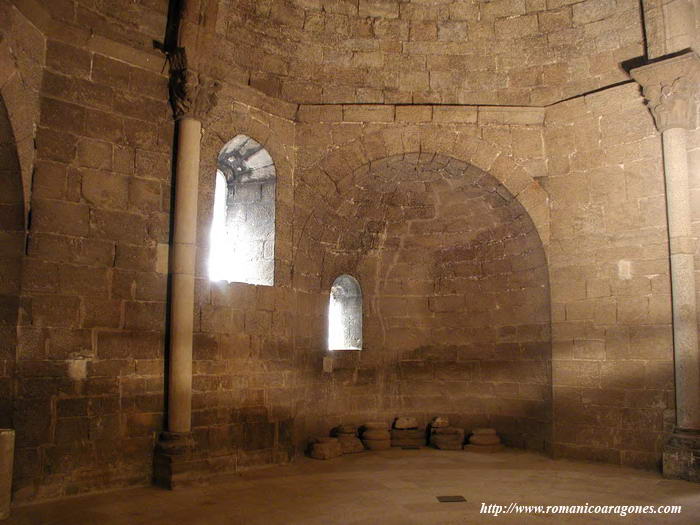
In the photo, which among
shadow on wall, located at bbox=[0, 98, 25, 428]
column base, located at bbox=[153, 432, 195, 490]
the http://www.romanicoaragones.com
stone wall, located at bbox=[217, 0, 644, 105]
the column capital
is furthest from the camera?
stone wall, located at bbox=[217, 0, 644, 105]

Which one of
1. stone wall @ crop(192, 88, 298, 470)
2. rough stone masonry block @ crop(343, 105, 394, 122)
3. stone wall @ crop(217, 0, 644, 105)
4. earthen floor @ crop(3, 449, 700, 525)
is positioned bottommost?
earthen floor @ crop(3, 449, 700, 525)

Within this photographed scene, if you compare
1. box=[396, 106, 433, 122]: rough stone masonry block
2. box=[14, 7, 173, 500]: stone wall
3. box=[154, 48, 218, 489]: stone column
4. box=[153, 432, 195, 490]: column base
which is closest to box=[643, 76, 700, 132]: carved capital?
box=[396, 106, 433, 122]: rough stone masonry block

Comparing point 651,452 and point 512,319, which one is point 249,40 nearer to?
point 512,319

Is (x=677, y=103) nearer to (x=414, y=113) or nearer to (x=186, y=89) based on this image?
(x=414, y=113)

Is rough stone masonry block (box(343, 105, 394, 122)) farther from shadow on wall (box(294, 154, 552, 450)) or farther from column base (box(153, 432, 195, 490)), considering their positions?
column base (box(153, 432, 195, 490))

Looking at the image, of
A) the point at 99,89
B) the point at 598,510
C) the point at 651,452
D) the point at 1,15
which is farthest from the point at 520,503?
the point at 1,15

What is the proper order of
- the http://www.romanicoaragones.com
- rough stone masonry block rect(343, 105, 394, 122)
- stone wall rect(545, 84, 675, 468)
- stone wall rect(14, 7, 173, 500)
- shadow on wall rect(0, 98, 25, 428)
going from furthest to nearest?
rough stone masonry block rect(343, 105, 394, 122)
stone wall rect(545, 84, 675, 468)
stone wall rect(14, 7, 173, 500)
shadow on wall rect(0, 98, 25, 428)
the http://www.romanicoaragones.com

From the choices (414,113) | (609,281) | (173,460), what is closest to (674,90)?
(609,281)

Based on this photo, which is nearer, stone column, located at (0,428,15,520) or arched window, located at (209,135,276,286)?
stone column, located at (0,428,15,520)

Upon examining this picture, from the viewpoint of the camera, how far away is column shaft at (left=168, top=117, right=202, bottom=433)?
19.7 feet

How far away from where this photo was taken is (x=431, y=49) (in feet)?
26.3

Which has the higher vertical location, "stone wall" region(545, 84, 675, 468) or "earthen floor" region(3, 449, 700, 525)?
"stone wall" region(545, 84, 675, 468)

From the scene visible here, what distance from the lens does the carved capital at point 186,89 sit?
6.26 meters

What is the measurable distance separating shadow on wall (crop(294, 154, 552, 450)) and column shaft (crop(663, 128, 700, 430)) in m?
1.48
